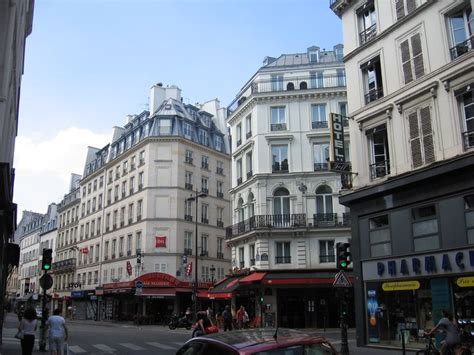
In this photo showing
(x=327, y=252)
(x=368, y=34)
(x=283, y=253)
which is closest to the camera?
(x=368, y=34)

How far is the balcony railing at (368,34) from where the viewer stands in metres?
19.7

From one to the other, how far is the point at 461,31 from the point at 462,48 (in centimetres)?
69

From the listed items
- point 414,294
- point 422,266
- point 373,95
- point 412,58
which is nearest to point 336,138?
point 373,95

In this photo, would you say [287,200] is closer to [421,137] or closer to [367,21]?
[367,21]

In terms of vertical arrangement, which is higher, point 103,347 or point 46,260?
point 46,260

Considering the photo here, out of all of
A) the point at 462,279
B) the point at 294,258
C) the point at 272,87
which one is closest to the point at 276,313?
the point at 294,258

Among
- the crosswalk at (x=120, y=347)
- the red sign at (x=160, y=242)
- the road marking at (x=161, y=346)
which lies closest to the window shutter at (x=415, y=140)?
the crosswalk at (x=120, y=347)

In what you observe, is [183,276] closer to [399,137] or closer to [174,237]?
[174,237]

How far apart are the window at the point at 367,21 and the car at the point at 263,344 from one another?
16823 mm

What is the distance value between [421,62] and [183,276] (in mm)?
33498

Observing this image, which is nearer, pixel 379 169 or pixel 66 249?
pixel 379 169

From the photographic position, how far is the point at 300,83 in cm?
3500

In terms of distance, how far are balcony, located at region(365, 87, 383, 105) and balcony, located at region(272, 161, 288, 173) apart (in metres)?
13.9

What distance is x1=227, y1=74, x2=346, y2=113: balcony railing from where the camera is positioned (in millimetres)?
34438
